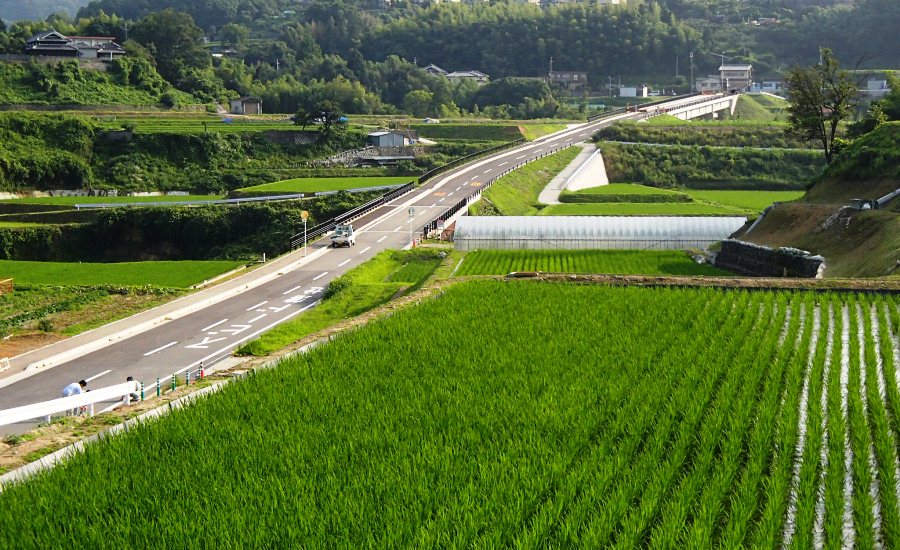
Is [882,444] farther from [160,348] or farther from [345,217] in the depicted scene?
[345,217]

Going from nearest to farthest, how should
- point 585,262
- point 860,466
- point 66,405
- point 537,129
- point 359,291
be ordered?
point 860,466 → point 66,405 → point 359,291 → point 585,262 → point 537,129

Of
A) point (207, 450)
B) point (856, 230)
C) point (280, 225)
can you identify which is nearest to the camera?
point (207, 450)

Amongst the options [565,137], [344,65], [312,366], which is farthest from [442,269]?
[344,65]

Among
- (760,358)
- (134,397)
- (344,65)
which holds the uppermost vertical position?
(344,65)

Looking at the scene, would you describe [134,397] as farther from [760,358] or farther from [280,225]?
[280,225]

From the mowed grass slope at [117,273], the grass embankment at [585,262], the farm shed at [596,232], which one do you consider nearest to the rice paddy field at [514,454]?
the grass embankment at [585,262]

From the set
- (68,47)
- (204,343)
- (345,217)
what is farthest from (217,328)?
(68,47)
